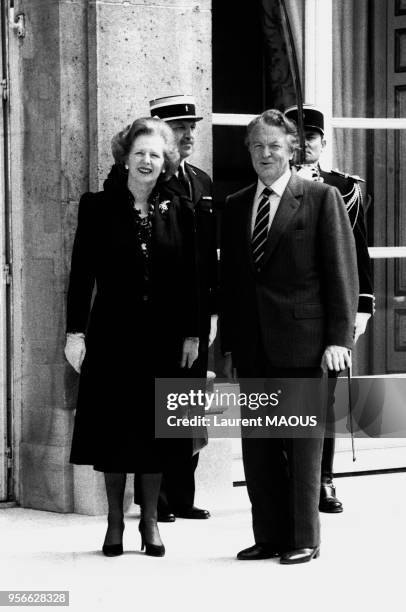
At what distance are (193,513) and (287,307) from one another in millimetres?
1451

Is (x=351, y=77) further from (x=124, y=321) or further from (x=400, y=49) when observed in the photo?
(x=124, y=321)

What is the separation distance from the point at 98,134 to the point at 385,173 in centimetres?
204

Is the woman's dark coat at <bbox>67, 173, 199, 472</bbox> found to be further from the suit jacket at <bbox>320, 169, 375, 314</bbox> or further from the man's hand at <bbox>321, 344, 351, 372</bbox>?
the suit jacket at <bbox>320, 169, 375, 314</bbox>

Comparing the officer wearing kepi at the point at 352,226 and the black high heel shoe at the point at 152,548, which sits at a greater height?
the officer wearing kepi at the point at 352,226

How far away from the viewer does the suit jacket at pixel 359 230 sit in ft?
22.1

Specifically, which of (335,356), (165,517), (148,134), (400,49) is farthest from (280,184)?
(400,49)

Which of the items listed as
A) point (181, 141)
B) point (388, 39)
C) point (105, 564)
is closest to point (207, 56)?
point (181, 141)

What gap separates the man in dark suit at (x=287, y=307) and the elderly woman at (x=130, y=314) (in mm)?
309

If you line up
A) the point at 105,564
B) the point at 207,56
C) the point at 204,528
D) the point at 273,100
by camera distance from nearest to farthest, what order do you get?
the point at 105,564, the point at 204,528, the point at 207,56, the point at 273,100

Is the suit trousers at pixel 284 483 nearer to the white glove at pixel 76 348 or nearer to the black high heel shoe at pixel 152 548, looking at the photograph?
the black high heel shoe at pixel 152 548

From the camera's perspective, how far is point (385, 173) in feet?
26.5

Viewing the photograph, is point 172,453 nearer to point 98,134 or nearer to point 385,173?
point 98,134

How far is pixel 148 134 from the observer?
5809 mm

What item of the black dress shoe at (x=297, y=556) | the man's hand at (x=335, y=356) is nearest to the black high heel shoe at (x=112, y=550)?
the black dress shoe at (x=297, y=556)
